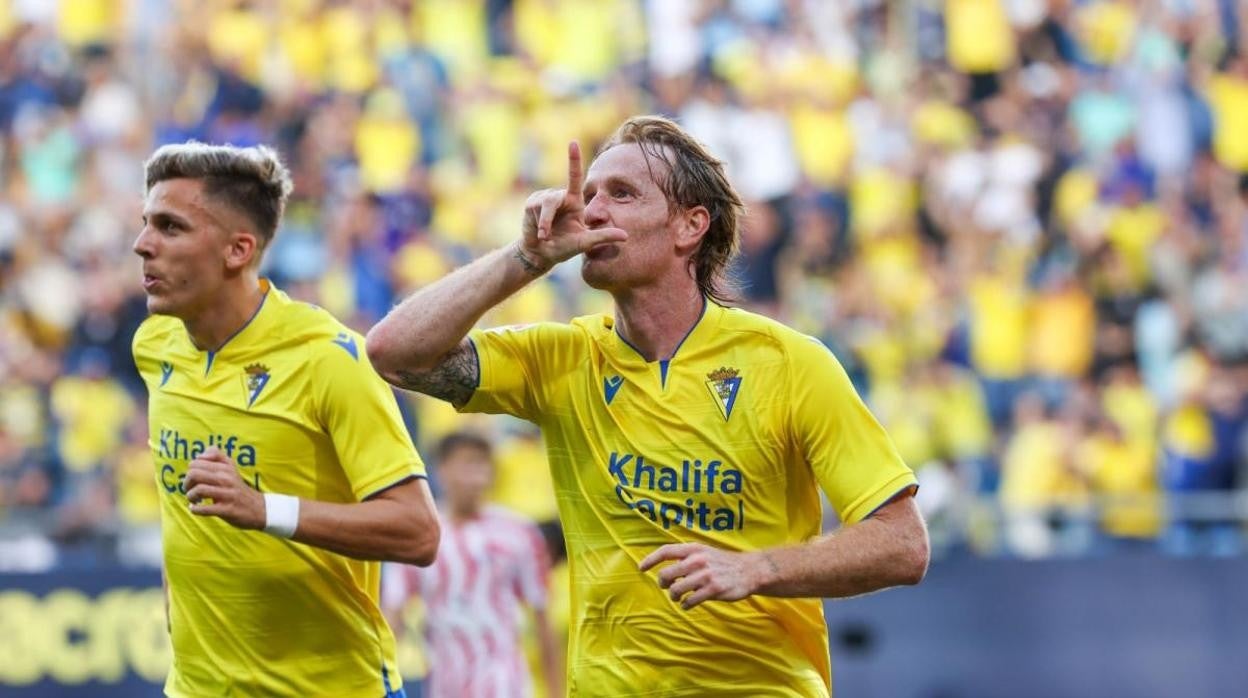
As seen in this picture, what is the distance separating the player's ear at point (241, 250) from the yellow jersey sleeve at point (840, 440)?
6.59 feet

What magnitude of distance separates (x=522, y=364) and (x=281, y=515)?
2.75 feet

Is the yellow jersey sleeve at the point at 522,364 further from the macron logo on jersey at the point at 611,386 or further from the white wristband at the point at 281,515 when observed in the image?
the white wristband at the point at 281,515

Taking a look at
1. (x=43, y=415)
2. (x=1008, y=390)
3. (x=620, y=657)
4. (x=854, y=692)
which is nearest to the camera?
(x=620, y=657)

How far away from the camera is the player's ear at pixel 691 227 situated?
19.1 ft

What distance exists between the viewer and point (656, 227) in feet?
18.9

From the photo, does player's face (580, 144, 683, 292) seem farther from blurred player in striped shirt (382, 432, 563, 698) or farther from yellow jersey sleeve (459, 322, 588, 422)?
blurred player in striped shirt (382, 432, 563, 698)

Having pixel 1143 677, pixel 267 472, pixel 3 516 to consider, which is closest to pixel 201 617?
pixel 267 472

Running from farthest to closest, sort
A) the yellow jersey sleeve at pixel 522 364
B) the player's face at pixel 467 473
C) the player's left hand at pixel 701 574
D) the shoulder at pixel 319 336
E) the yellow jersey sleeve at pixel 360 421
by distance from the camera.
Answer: the player's face at pixel 467 473 → the shoulder at pixel 319 336 → the yellow jersey sleeve at pixel 360 421 → the yellow jersey sleeve at pixel 522 364 → the player's left hand at pixel 701 574

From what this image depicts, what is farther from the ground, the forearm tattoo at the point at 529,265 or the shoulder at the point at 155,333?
the shoulder at the point at 155,333

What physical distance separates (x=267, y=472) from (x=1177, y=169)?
44.0ft

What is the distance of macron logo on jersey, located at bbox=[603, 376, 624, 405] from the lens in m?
5.79

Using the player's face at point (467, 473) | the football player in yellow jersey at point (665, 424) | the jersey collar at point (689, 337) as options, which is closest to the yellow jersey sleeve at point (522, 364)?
the football player in yellow jersey at point (665, 424)

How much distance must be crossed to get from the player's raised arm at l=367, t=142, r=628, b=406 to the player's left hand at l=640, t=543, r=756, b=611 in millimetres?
914

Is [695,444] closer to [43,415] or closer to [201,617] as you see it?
[201,617]
